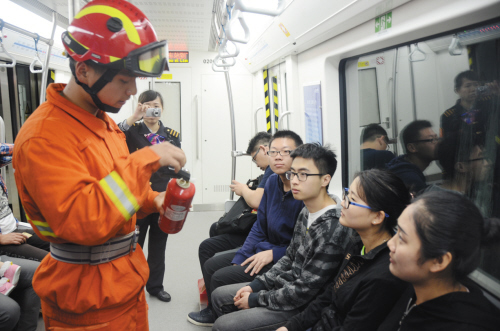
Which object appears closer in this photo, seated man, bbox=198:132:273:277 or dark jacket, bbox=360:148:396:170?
dark jacket, bbox=360:148:396:170

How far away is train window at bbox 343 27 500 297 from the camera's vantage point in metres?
1.76

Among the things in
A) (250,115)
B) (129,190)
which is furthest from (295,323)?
(250,115)

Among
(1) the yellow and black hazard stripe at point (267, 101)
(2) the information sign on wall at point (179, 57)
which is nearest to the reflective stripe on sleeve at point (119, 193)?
(1) the yellow and black hazard stripe at point (267, 101)

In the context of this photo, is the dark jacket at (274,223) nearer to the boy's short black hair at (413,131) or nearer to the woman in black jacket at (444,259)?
the boy's short black hair at (413,131)

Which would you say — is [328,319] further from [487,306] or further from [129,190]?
[129,190]

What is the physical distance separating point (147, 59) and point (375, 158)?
6.87ft

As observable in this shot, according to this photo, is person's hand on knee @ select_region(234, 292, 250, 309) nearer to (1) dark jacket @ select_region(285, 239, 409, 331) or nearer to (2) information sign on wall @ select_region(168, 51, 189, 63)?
(1) dark jacket @ select_region(285, 239, 409, 331)

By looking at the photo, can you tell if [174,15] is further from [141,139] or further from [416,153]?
[416,153]

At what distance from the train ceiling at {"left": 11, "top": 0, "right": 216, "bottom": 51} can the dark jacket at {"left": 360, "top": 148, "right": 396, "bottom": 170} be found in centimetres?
202

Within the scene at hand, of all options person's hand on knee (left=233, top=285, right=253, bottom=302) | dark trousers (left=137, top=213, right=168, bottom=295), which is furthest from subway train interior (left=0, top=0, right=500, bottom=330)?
person's hand on knee (left=233, top=285, right=253, bottom=302)

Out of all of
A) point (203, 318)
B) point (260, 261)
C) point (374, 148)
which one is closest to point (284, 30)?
point (374, 148)

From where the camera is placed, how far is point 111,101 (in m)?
1.40

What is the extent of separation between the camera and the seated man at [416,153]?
223cm

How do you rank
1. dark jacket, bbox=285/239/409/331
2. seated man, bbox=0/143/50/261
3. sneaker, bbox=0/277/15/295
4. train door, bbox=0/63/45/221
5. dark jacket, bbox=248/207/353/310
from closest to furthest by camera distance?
dark jacket, bbox=285/239/409/331 → dark jacket, bbox=248/207/353/310 → sneaker, bbox=0/277/15/295 → seated man, bbox=0/143/50/261 → train door, bbox=0/63/45/221
